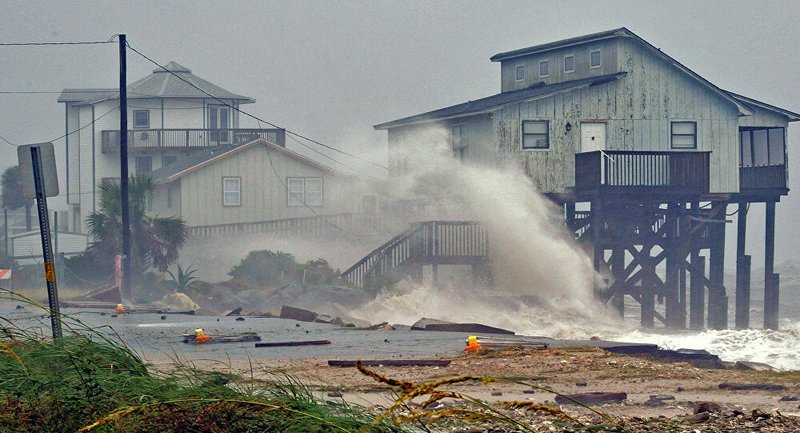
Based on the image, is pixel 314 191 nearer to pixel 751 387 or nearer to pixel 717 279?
pixel 717 279

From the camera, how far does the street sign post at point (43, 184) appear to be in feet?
39.0

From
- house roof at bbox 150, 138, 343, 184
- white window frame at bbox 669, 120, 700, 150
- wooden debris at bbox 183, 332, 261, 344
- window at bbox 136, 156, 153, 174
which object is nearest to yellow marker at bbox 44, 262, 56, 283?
wooden debris at bbox 183, 332, 261, 344

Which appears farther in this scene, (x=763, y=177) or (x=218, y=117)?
(x=218, y=117)

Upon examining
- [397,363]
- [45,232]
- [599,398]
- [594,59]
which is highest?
[594,59]

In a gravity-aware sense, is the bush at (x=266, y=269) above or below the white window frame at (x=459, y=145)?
below

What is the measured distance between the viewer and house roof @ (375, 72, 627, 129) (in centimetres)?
3838

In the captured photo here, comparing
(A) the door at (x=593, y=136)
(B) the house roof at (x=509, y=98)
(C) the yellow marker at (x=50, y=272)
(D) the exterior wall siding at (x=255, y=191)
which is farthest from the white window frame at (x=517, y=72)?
(C) the yellow marker at (x=50, y=272)

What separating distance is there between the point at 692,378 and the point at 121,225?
2862 cm

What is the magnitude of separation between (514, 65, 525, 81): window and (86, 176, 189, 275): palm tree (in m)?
13.7

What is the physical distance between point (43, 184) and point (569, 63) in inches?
1248

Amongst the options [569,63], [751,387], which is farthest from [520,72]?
[751,387]

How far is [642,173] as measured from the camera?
37031mm

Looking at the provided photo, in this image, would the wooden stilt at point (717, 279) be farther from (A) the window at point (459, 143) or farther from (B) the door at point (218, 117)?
(B) the door at point (218, 117)

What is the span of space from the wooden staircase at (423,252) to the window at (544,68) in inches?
309
